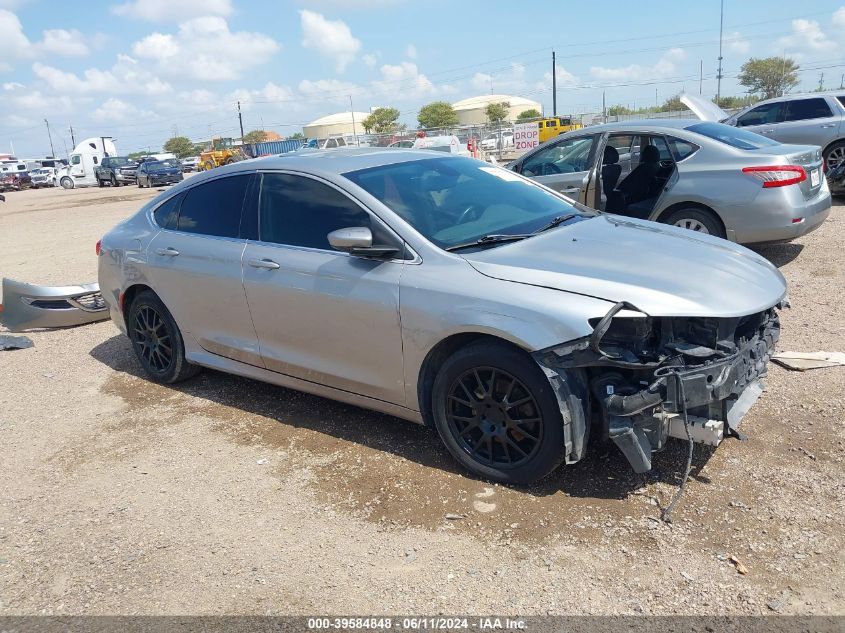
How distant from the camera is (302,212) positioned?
4.32 meters

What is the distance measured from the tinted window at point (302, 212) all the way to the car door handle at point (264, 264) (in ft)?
0.49

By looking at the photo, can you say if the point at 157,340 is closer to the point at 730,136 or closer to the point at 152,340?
the point at 152,340

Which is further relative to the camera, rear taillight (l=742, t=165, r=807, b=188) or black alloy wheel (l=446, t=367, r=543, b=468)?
rear taillight (l=742, t=165, r=807, b=188)

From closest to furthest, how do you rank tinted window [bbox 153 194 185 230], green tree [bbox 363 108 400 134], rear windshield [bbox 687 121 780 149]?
tinted window [bbox 153 194 185 230]
rear windshield [bbox 687 121 780 149]
green tree [bbox 363 108 400 134]

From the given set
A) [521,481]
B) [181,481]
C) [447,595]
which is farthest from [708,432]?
[181,481]

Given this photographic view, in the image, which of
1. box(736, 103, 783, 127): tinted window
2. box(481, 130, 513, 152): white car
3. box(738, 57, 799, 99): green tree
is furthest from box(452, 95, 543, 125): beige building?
box(736, 103, 783, 127): tinted window

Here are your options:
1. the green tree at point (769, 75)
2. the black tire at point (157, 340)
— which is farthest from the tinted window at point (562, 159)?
the green tree at point (769, 75)

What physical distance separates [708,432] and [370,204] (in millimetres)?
2164

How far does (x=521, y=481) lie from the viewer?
11.4 feet

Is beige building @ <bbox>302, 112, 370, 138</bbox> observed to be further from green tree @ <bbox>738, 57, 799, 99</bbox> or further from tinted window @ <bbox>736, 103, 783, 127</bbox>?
tinted window @ <bbox>736, 103, 783, 127</bbox>

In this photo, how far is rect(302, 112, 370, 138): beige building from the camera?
11021cm

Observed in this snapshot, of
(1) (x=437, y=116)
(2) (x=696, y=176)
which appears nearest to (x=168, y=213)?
(2) (x=696, y=176)

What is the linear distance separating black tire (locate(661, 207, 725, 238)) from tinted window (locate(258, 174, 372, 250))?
4.53 m

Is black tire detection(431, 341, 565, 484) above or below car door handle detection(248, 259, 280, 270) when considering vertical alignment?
below
